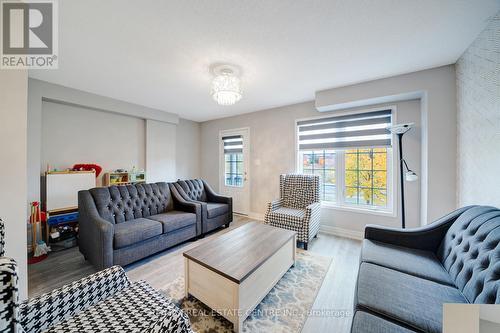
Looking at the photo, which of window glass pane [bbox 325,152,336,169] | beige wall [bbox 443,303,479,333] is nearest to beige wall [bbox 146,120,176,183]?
window glass pane [bbox 325,152,336,169]

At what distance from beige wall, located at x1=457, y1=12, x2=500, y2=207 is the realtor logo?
11.7 feet

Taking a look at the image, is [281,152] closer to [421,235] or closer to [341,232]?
[341,232]

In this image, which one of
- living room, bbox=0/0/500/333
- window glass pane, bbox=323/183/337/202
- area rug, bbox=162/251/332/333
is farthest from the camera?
window glass pane, bbox=323/183/337/202

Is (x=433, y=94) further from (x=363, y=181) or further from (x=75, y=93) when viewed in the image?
(x=75, y=93)

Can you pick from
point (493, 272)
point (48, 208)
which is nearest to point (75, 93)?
point (48, 208)

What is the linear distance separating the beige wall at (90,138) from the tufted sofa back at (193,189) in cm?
122

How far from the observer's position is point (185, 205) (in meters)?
3.19

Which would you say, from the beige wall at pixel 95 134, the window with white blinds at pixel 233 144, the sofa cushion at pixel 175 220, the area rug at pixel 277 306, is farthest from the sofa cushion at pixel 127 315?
the window with white blinds at pixel 233 144

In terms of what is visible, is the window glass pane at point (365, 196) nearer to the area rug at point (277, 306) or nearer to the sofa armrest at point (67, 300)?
the area rug at point (277, 306)

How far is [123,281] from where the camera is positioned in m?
1.26

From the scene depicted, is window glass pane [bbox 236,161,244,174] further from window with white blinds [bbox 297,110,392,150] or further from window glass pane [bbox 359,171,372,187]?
window glass pane [bbox 359,171,372,187]

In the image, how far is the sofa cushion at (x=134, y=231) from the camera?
2.12 meters

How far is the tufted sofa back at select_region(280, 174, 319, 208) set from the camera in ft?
10.4

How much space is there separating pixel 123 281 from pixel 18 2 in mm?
2174
